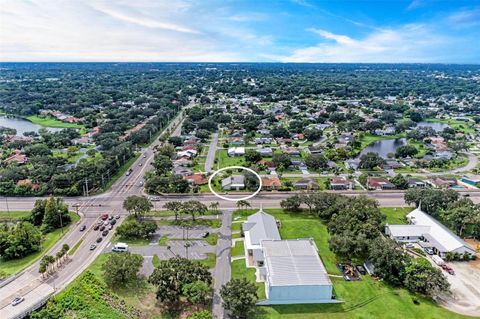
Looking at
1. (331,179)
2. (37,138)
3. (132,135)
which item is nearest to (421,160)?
(331,179)

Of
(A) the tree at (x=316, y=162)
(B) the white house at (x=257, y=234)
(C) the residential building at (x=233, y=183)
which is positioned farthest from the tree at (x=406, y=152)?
(B) the white house at (x=257, y=234)

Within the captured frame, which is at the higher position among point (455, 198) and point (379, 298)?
point (455, 198)

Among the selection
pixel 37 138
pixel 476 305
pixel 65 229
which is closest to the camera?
pixel 476 305

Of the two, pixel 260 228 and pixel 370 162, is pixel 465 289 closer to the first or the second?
pixel 260 228

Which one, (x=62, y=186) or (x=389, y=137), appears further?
(x=389, y=137)

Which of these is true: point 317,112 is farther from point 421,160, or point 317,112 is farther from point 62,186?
point 62,186

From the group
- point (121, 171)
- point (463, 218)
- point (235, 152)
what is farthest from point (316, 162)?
point (121, 171)

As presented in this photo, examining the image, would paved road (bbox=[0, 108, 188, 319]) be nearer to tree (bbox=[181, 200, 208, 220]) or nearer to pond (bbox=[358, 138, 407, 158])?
tree (bbox=[181, 200, 208, 220])
